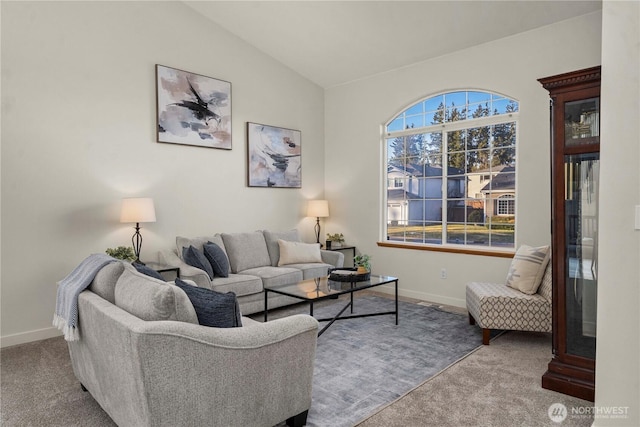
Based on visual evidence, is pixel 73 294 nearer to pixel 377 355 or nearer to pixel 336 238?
pixel 377 355

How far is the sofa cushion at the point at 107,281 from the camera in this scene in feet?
7.38

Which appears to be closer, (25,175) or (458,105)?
(25,175)

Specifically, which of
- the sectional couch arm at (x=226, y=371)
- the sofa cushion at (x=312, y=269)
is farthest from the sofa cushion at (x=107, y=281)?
the sofa cushion at (x=312, y=269)

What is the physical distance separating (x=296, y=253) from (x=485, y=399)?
9.87 feet

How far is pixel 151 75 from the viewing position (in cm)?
448

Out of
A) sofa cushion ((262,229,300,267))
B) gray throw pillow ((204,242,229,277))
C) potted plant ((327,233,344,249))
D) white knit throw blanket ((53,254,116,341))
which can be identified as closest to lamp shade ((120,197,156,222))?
gray throw pillow ((204,242,229,277))

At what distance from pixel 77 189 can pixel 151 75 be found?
4.80 feet

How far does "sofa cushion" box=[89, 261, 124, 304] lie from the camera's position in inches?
88.5

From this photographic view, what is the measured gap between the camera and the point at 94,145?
4094 millimetres

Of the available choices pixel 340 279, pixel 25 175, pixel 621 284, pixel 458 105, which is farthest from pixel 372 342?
pixel 25 175

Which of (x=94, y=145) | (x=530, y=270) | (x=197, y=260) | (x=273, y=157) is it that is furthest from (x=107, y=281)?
(x=273, y=157)

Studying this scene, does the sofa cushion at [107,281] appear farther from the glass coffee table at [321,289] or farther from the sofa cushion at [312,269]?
the sofa cushion at [312,269]

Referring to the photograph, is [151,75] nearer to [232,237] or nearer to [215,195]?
[215,195]

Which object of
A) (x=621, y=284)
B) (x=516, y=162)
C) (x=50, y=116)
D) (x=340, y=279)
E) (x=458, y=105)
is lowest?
(x=340, y=279)
